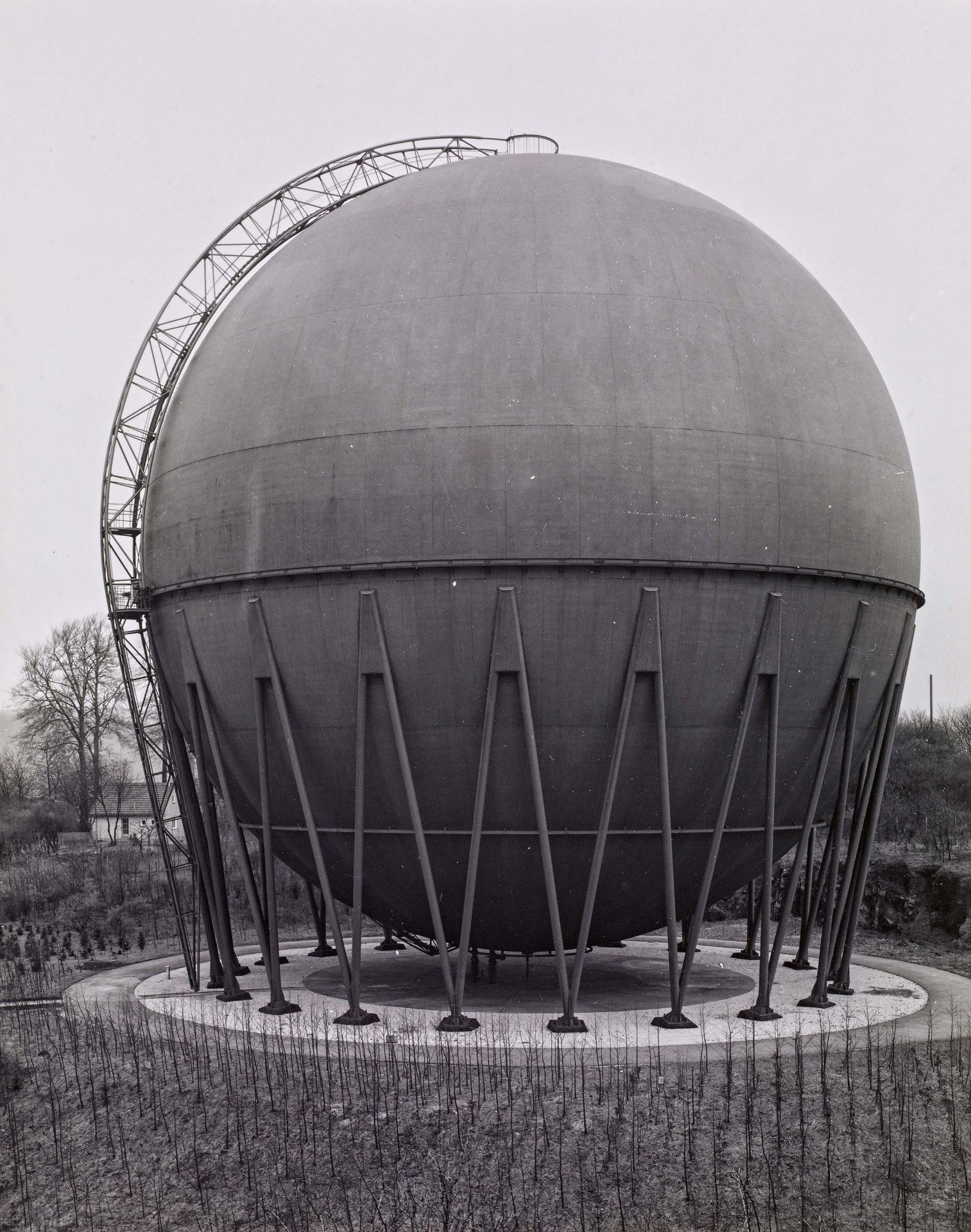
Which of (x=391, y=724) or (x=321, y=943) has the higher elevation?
Answer: (x=391, y=724)

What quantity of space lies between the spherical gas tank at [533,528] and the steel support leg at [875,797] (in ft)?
3.98

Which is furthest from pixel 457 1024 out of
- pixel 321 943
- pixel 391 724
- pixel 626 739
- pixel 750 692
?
pixel 321 943

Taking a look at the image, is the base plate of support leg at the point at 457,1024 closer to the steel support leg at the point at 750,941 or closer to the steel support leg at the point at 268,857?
the steel support leg at the point at 268,857

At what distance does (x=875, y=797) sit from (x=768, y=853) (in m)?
4.49

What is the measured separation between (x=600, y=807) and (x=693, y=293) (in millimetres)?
8343

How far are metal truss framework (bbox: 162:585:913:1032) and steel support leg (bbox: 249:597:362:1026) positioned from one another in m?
0.02

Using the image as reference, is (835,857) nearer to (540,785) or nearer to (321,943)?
(540,785)

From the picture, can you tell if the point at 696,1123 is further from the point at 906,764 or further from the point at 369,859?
the point at 906,764

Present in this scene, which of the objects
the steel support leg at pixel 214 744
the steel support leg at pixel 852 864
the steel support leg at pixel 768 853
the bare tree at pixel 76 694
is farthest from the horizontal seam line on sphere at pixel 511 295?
the bare tree at pixel 76 694

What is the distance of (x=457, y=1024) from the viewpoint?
19.7 meters

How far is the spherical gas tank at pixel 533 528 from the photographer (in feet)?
63.2

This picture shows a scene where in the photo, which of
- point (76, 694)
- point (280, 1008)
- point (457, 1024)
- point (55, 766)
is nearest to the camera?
point (457, 1024)

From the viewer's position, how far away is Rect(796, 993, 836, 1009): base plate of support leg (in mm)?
22000

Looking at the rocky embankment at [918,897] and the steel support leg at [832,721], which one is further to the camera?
the rocky embankment at [918,897]
